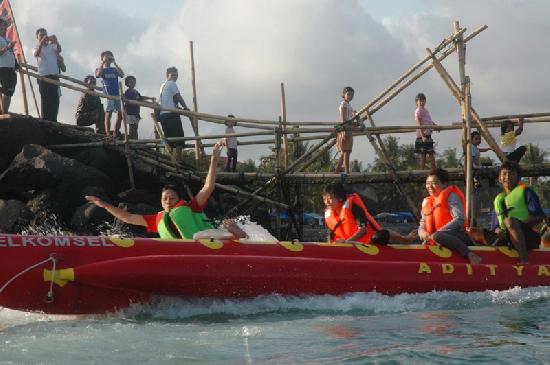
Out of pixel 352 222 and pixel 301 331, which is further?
pixel 352 222

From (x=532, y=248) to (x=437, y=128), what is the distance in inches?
173

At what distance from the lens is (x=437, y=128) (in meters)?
14.4

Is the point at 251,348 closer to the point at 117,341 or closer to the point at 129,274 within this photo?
the point at 117,341

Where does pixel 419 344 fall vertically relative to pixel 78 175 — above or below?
below

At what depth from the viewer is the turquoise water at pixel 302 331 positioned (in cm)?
673

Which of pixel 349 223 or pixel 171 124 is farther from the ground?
pixel 171 124

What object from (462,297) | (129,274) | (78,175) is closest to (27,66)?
(78,175)

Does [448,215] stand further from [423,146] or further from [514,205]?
[423,146]

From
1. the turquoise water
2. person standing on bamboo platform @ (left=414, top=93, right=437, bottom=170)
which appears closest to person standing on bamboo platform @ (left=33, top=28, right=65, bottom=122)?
person standing on bamboo platform @ (left=414, top=93, right=437, bottom=170)

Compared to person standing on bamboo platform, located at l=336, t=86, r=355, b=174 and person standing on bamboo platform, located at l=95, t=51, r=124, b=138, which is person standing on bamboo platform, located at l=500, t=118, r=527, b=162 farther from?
person standing on bamboo platform, located at l=95, t=51, r=124, b=138

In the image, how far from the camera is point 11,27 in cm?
1733

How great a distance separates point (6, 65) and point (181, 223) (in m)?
7.20

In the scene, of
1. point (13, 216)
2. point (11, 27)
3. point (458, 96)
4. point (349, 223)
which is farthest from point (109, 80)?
point (349, 223)

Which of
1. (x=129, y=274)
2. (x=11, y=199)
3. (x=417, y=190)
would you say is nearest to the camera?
(x=129, y=274)
